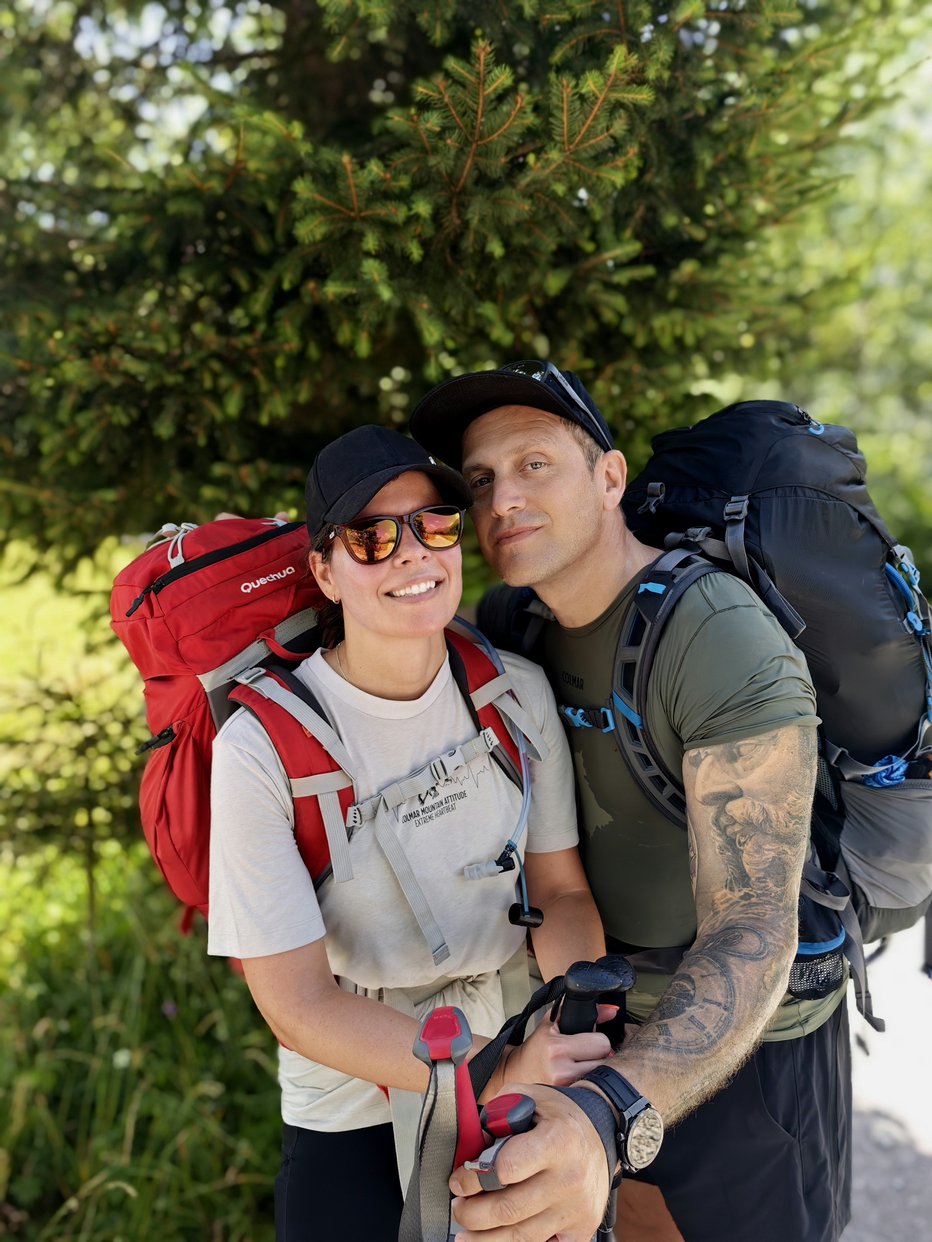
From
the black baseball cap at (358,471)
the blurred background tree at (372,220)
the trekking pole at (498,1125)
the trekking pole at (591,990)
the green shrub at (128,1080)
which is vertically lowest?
the green shrub at (128,1080)

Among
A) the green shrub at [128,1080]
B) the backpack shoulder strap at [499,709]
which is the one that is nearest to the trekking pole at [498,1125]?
the backpack shoulder strap at [499,709]

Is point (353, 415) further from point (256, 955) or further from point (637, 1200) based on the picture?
point (637, 1200)

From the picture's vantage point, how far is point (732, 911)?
6.13ft

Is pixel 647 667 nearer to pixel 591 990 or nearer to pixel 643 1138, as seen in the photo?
pixel 591 990

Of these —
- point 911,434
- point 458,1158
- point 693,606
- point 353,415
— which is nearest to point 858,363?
point 911,434

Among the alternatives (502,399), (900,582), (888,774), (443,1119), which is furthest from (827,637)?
(443,1119)

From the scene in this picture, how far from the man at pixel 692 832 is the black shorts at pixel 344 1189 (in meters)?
0.69

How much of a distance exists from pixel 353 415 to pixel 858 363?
12140 millimetres

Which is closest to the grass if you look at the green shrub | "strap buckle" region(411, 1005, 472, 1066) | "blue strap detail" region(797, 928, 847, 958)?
the green shrub

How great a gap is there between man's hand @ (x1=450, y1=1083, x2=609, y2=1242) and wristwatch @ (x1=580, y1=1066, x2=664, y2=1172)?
52 millimetres

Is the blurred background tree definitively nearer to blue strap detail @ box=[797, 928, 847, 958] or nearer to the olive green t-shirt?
the olive green t-shirt

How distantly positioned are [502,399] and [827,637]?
1.02 metres

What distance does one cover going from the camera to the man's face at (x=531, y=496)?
7.75 ft

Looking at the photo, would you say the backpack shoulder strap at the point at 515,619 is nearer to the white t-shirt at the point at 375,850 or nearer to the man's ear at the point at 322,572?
the white t-shirt at the point at 375,850
